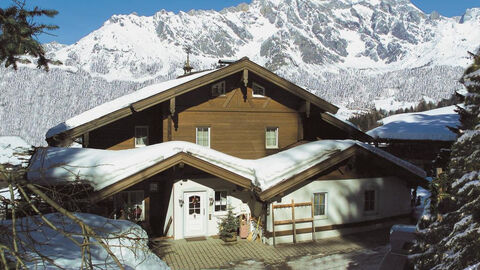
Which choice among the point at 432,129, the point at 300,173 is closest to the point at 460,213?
the point at 300,173

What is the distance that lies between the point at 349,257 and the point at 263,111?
934cm

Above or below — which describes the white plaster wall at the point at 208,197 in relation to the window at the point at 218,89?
below

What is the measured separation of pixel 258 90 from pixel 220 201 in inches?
273

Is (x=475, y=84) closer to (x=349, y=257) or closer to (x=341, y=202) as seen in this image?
(x=349, y=257)

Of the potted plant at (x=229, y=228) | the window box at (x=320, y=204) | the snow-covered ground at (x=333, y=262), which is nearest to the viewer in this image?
the snow-covered ground at (x=333, y=262)

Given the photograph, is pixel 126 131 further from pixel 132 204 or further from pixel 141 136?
pixel 132 204

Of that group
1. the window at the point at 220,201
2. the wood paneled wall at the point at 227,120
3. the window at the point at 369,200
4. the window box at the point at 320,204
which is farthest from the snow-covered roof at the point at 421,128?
the window at the point at 220,201

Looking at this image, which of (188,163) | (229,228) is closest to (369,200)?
(229,228)

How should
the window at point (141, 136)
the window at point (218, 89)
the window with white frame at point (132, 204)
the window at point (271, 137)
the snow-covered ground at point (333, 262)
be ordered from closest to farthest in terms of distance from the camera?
the snow-covered ground at point (333, 262) → the window with white frame at point (132, 204) → the window at point (141, 136) → the window at point (218, 89) → the window at point (271, 137)

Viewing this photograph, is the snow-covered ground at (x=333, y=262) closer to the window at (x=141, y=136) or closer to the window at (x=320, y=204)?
the window at (x=320, y=204)

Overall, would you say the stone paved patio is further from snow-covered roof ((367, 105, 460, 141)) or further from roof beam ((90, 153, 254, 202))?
snow-covered roof ((367, 105, 460, 141))

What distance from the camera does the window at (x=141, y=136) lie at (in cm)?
1998

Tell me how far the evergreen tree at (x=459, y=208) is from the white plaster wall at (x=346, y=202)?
8.28 meters

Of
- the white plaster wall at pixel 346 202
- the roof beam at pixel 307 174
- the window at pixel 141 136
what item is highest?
the window at pixel 141 136
